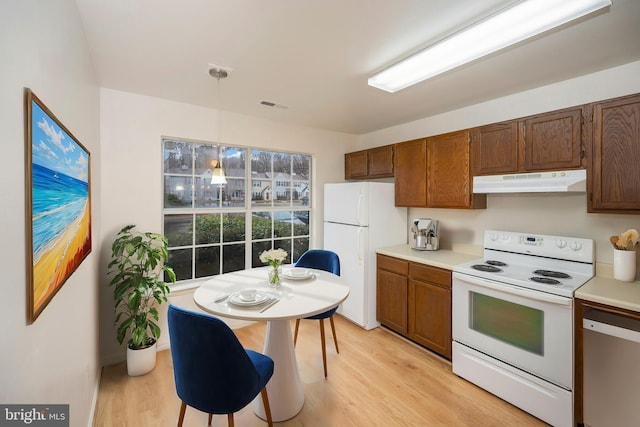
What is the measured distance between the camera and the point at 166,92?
2697 millimetres

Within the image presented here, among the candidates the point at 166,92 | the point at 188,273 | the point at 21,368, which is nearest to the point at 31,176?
the point at 21,368

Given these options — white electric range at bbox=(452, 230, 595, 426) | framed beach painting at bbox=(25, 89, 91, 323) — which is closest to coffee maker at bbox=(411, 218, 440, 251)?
white electric range at bbox=(452, 230, 595, 426)

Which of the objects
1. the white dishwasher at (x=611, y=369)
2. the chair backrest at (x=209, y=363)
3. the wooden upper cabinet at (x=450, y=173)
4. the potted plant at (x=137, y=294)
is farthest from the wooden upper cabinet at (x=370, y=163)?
the chair backrest at (x=209, y=363)

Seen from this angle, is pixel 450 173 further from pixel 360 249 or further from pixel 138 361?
pixel 138 361

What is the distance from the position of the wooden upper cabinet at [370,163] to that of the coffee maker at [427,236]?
0.76m

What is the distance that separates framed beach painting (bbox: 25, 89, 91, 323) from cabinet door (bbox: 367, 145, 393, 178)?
3.00 meters

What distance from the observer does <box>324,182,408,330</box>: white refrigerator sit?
331 centimetres

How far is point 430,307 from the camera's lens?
2773 mm

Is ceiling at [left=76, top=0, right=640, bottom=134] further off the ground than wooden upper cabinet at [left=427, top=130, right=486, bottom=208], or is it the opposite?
ceiling at [left=76, top=0, right=640, bottom=134]

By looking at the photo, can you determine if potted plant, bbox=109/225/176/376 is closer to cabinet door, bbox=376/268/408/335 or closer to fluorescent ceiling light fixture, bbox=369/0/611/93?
cabinet door, bbox=376/268/408/335

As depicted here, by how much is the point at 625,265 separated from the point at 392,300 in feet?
6.17

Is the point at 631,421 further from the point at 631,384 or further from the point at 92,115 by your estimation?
the point at 92,115

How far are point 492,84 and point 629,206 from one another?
133 cm

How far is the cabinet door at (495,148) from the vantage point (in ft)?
8.07
